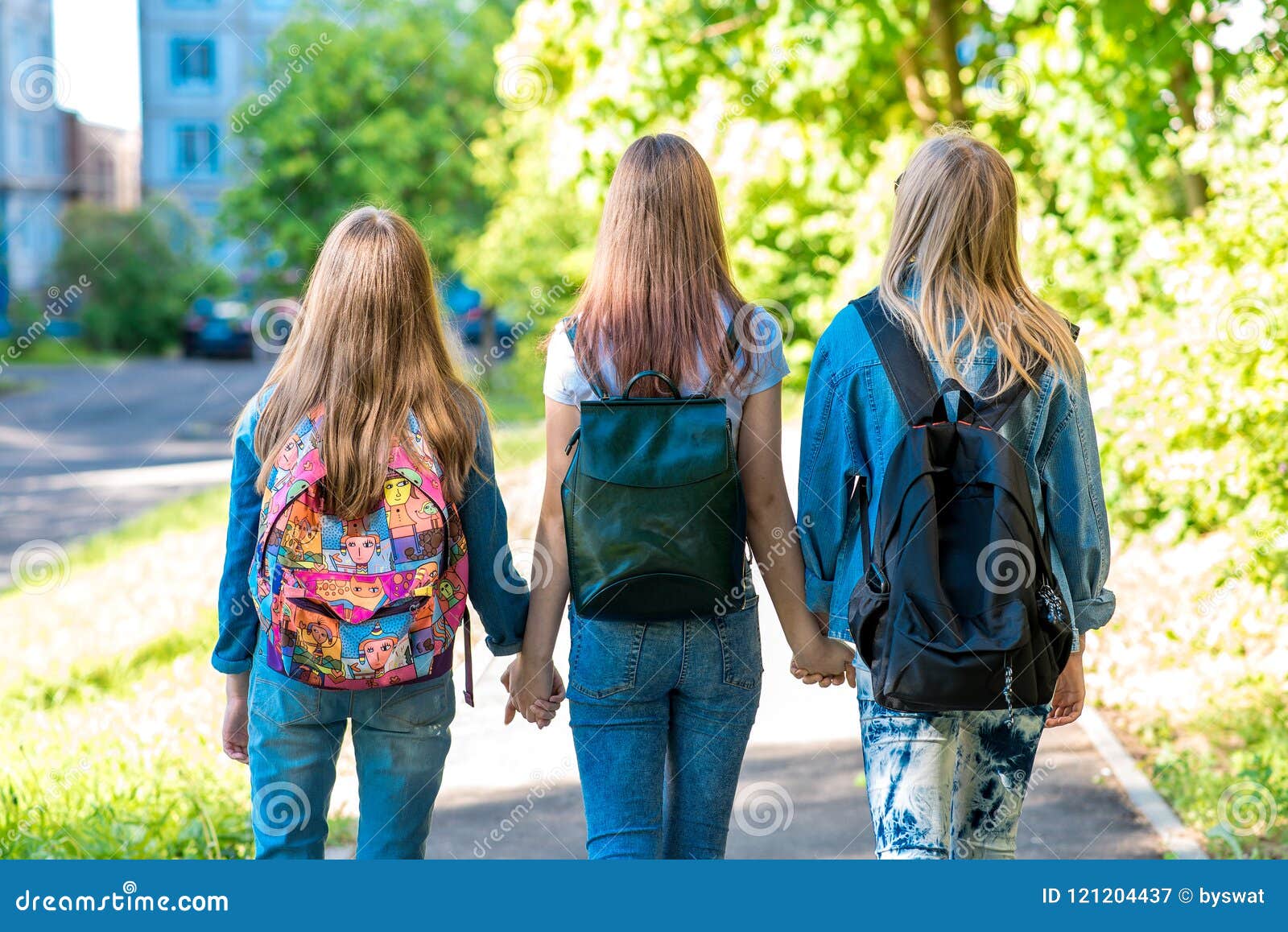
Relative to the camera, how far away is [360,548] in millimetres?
2635

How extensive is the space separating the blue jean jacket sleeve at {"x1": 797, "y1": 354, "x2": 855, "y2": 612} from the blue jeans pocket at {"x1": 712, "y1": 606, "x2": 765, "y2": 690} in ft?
0.58

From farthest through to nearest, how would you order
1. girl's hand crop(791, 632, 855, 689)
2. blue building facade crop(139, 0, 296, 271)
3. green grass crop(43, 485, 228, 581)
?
blue building facade crop(139, 0, 296, 271)
green grass crop(43, 485, 228, 581)
girl's hand crop(791, 632, 855, 689)

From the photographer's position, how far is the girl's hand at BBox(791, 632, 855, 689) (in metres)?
2.95

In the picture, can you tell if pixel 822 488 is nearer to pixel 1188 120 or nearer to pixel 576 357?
pixel 576 357

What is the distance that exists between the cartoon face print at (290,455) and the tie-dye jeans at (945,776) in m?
1.25

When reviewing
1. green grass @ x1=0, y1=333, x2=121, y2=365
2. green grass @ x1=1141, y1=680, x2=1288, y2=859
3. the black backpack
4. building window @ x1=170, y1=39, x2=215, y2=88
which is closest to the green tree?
green grass @ x1=0, y1=333, x2=121, y2=365

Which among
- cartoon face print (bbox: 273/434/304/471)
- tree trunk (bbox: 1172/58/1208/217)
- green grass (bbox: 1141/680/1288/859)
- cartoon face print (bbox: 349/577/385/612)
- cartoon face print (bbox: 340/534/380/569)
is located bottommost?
green grass (bbox: 1141/680/1288/859)

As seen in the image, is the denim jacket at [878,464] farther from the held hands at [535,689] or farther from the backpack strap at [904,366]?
the held hands at [535,689]

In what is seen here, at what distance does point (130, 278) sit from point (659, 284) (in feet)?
125

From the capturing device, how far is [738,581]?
9.12ft

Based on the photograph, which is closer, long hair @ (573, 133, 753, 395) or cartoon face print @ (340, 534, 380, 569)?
cartoon face print @ (340, 534, 380, 569)

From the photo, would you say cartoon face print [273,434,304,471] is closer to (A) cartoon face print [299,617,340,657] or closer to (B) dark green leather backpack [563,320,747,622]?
(A) cartoon face print [299,617,340,657]

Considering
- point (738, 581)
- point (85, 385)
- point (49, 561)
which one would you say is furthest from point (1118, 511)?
point (85, 385)
